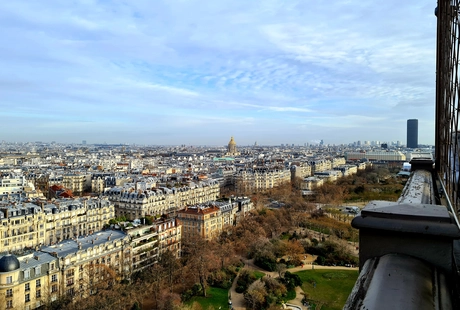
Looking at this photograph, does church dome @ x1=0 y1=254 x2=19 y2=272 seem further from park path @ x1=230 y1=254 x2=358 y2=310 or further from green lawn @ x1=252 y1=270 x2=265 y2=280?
green lawn @ x1=252 y1=270 x2=265 y2=280

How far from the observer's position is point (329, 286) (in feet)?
50.9

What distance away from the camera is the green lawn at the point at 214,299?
13983 mm

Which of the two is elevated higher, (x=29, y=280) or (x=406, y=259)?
(x=406, y=259)

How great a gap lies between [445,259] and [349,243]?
20772 millimetres

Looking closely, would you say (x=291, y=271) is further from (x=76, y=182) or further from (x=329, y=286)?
(x=76, y=182)

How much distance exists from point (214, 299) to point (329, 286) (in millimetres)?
4964

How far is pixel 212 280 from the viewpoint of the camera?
15.8 metres

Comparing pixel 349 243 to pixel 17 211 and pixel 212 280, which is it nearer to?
pixel 212 280

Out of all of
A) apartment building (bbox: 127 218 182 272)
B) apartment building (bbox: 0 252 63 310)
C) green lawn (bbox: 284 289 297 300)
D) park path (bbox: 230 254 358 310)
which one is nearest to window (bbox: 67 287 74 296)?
apartment building (bbox: 0 252 63 310)

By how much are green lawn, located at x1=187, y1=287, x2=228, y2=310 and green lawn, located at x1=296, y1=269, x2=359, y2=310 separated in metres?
3.38

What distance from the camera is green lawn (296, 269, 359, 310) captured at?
557 inches

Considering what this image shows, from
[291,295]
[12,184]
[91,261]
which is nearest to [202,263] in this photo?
[291,295]

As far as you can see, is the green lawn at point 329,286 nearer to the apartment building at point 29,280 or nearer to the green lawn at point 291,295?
the green lawn at point 291,295

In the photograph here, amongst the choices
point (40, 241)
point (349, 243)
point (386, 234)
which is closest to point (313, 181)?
point (349, 243)
